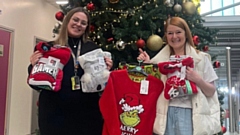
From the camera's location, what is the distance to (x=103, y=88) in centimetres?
174

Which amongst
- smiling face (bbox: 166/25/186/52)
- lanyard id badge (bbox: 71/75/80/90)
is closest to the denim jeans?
smiling face (bbox: 166/25/186/52)

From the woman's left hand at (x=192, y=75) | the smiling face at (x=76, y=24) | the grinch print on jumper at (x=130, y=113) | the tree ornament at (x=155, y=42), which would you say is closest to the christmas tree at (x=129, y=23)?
the tree ornament at (x=155, y=42)

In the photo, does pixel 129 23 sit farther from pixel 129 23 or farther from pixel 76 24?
pixel 76 24

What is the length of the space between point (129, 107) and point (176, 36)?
561 millimetres

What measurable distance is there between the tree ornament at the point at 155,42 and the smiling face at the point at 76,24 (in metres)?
0.88

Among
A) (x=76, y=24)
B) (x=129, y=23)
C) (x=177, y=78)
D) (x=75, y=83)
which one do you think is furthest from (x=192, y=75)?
(x=129, y=23)

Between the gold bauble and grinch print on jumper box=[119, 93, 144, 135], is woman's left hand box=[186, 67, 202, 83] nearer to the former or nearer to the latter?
grinch print on jumper box=[119, 93, 144, 135]

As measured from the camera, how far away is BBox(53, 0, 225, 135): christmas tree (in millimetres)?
2516

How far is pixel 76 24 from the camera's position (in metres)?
1.75

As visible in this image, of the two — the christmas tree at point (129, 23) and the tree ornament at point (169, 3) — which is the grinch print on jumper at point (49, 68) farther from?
the tree ornament at point (169, 3)

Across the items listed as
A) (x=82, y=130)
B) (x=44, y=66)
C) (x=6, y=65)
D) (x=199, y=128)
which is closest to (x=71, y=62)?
(x=44, y=66)

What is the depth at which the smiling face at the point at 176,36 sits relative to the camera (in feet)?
5.30

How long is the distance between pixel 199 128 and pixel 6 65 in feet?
12.7

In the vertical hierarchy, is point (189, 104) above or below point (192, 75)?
below
